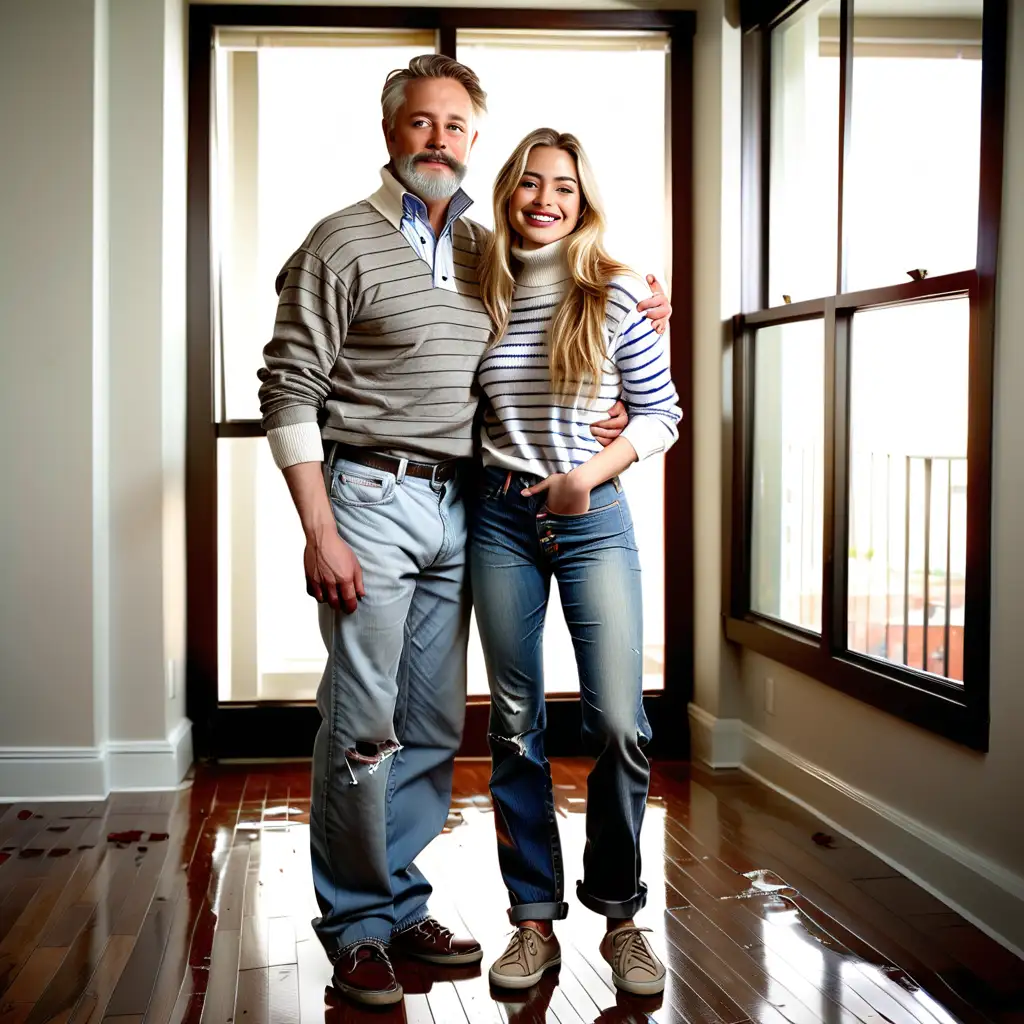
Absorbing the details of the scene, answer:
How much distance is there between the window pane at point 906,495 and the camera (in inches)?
116

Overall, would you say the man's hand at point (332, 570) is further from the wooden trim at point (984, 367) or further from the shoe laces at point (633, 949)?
the wooden trim at point (984, 367)

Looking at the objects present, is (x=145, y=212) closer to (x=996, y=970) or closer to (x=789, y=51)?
(x=789, y=51)

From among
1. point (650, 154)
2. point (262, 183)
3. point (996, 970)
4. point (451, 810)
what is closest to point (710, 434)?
point (650, 154)

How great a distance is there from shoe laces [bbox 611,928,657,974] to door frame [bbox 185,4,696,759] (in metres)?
1.73

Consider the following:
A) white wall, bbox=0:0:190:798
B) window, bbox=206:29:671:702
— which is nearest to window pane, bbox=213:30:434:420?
window, bbox=206:29:671:702

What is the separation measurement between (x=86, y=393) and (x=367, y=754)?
1.76 meters

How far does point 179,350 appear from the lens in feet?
12.5

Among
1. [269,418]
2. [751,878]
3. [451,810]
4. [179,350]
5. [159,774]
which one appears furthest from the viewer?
[179,350]

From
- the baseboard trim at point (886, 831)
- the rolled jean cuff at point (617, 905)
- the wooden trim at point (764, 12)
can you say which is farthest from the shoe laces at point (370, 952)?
the wooden trim at point (764, 12)

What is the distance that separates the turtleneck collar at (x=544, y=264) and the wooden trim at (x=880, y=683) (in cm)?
128

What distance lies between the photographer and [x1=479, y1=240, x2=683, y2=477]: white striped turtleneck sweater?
217 centimetres

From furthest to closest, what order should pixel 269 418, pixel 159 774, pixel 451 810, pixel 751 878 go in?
1. pixel 159 774
2. pixel 451 810
3. pixel 751 878
4. pixel 269 418

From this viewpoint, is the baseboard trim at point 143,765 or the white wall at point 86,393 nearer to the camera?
the white wall at point 86,393

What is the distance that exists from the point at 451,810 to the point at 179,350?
5.66 feet
